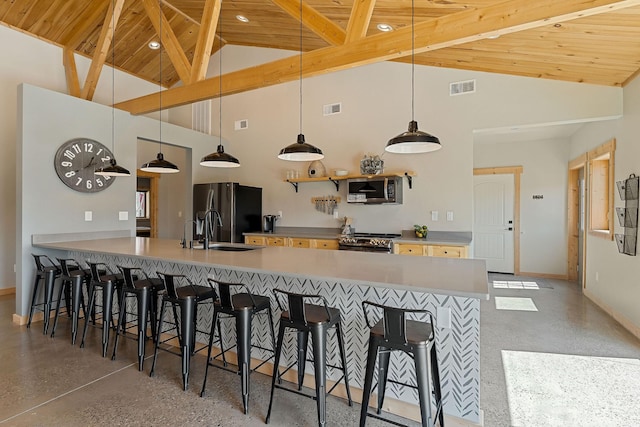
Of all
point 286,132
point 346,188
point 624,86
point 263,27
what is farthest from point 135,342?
point 624,86

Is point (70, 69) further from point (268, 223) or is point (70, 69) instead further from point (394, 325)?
point (394, 325)

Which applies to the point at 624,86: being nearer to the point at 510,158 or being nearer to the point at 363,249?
the point at 510,158

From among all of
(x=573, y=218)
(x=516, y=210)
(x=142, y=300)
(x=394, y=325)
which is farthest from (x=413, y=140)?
(x=573, y=218)

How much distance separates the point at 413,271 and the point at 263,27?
4.81 m

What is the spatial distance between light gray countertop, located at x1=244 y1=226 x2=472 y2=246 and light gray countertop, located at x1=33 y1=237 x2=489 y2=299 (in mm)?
1807

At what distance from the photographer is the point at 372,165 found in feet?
16.7

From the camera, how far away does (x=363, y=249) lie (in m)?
4.71

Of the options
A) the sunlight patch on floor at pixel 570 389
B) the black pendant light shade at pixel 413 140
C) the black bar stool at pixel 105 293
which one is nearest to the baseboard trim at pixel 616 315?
the sunlight patch on floor at pixel 570 389

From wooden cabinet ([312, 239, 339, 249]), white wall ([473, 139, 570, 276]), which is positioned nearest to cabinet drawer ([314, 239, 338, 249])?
wooden cabinet ([312, 239, 339, 249])

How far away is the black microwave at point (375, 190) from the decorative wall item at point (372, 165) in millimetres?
103

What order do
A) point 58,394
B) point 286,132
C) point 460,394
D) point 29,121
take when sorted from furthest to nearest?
point 286,132
point 29,121
point 58,394
point 460,394

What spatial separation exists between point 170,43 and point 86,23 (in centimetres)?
211

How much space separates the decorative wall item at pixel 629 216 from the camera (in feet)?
11.8

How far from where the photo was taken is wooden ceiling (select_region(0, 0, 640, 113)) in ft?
8.47
